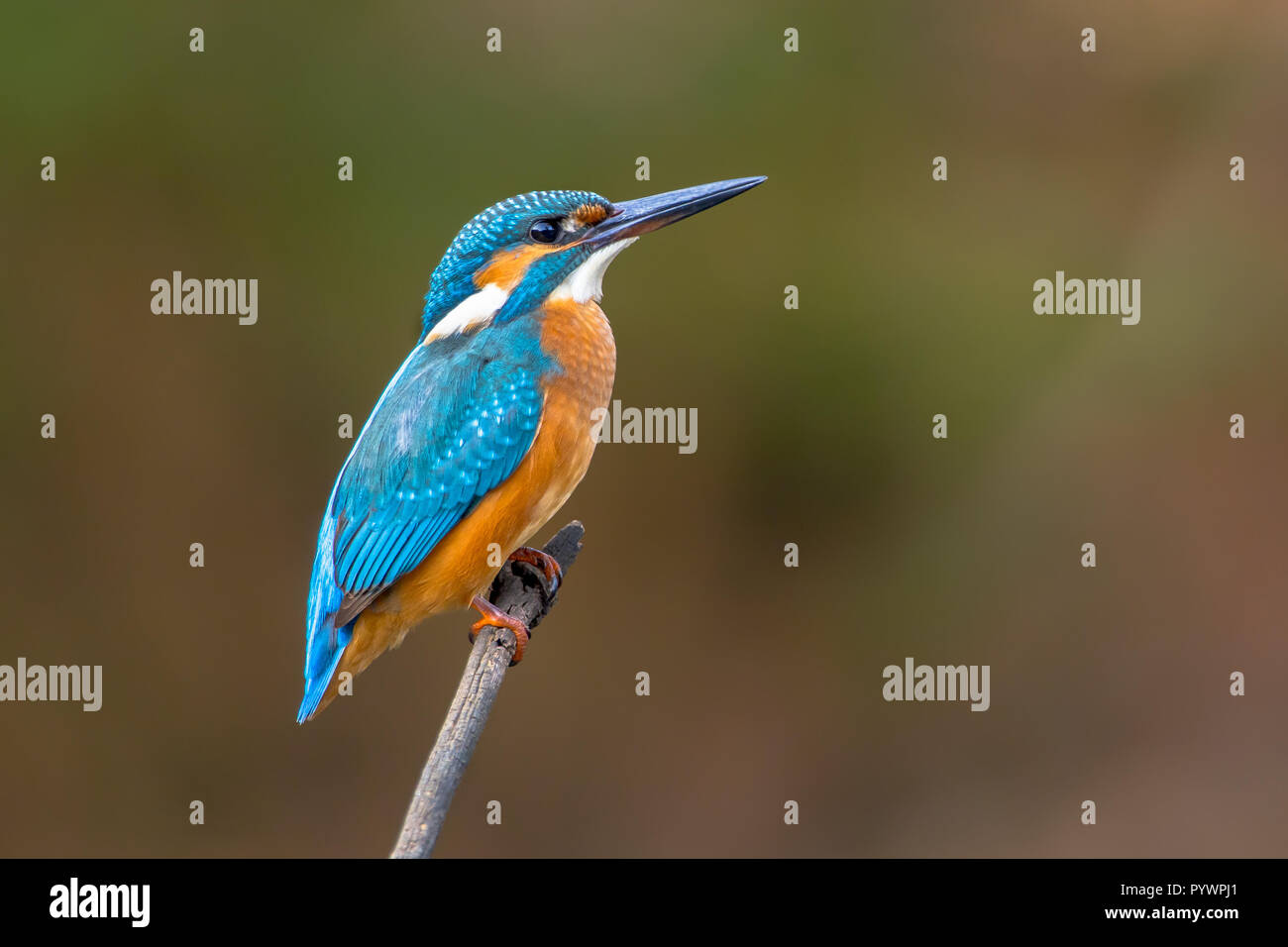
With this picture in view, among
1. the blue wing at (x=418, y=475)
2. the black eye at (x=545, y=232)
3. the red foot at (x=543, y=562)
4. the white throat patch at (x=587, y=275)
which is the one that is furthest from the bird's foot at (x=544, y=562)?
the black eye at (x=545, y=232)

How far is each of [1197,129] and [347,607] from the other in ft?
11.9

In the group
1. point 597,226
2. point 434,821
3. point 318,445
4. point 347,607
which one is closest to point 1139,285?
point 597,226

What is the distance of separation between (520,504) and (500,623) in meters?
0.26

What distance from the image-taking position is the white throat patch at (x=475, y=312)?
3.05 m

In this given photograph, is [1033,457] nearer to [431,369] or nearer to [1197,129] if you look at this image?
[1197,129]

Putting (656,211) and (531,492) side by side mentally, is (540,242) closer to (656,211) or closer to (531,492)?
(656,211)

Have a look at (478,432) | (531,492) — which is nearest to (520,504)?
(531,492)

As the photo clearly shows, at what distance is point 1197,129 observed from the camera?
4.93 meters

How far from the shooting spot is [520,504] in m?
2.96

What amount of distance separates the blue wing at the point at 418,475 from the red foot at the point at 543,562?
0.33m

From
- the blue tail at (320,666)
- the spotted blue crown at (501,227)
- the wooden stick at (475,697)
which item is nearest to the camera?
the wooden stick at (475,697)

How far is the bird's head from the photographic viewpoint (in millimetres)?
3029

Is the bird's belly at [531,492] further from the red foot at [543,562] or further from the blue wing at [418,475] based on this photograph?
the red foot at [543,562]

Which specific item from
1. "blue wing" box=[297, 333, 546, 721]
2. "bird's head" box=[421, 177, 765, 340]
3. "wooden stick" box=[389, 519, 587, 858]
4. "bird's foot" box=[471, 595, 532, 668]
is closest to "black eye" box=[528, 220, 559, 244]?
"bird's head" box=[421, 177, 765, 340]
